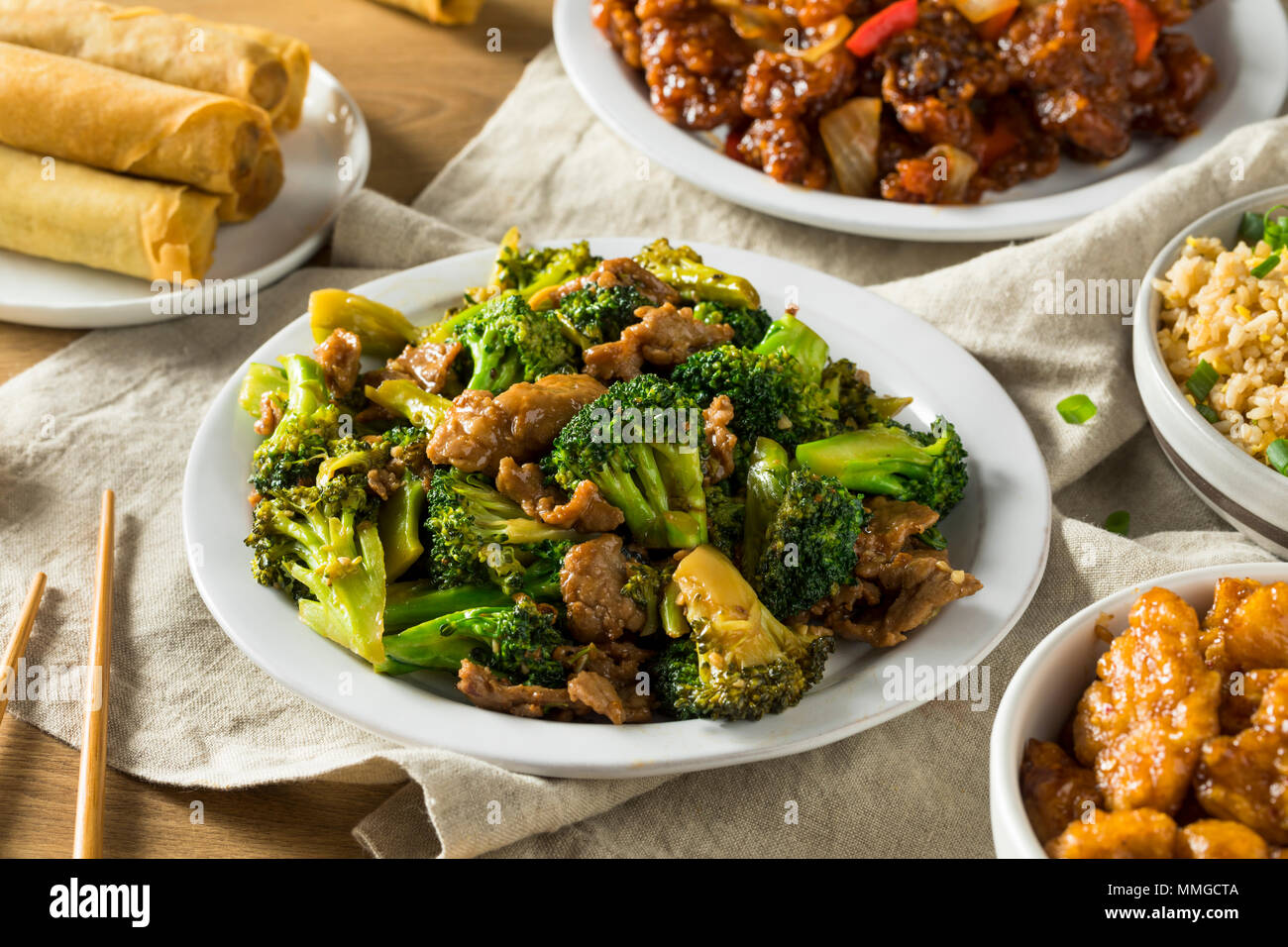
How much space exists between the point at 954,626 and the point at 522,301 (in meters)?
1.21

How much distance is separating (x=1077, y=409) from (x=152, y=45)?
3.15 meters

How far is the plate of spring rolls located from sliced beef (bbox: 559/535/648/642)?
183 centimetres

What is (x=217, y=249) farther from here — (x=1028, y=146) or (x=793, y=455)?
(x=1028, y=146)

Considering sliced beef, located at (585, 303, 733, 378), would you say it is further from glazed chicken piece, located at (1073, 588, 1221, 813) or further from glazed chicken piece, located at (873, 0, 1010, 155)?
glazed chicken piece, located at (873, 0, 1010, 155)

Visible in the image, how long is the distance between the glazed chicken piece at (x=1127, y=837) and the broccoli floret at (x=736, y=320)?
4.72 ft

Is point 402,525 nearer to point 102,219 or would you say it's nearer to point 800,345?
point 800,345

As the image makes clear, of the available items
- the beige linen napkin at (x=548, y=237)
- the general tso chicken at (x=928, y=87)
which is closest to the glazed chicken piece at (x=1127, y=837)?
the beige linen napkin at (x=548, y=237)

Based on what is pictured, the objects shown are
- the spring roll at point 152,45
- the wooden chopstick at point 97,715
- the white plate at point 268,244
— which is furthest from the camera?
the spring roll at point 152,45

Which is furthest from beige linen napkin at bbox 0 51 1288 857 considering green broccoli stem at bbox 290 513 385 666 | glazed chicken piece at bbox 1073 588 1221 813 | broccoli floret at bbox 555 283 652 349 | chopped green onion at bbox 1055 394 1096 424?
broccoli floret at bbox 555 283 652 349

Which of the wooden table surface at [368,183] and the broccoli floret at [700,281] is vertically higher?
the broccoli floret at [700,281]

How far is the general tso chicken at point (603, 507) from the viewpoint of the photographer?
2.21m

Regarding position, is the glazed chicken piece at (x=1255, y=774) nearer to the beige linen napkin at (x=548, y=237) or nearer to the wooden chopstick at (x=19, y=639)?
the beige linen napkin at (x=548, y=237)

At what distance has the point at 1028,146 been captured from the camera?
3820 millimetres
